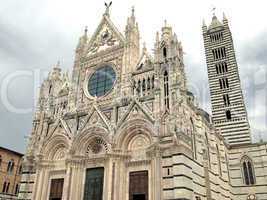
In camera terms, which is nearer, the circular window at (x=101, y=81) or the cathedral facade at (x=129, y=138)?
the cathedral facade at (x=129, y=138)

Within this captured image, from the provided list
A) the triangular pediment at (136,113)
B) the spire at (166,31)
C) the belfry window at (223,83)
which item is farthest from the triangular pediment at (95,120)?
the belfry window at (223,83)

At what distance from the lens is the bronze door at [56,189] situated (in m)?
18.0

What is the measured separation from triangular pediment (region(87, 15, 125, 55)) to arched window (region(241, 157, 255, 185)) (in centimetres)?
1695

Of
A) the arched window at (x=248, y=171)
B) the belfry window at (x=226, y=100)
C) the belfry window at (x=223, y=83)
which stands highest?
the belfry window at (x=223, y=83)

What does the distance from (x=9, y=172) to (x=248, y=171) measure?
26.0 meters

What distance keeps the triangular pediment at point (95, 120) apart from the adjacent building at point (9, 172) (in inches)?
631

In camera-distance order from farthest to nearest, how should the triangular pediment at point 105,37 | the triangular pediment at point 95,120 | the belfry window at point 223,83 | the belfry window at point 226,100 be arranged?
the belfry window at point 223,83, the belfry window at point 226,100, the triangular pediment at point 105,37, the triangular pediment at point 95,120

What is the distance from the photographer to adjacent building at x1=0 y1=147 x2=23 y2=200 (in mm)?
29109

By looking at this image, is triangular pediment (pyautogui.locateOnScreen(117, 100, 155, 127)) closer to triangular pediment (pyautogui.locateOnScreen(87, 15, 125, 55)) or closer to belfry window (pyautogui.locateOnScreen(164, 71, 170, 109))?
belfry window (pyautogui.locateOnScreen(164, 71, 170, 109))

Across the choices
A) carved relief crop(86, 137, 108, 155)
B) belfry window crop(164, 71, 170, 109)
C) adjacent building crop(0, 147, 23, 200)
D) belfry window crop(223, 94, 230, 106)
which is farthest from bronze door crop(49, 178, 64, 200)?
belfry window crop(223, 94, 230, 106)

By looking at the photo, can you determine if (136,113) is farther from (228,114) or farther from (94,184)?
(228,114)

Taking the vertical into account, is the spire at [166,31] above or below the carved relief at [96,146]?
above

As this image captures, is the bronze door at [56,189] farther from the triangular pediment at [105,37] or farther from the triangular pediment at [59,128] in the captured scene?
the triangular pediment at [105,37]

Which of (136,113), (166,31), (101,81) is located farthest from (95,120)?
(166,31)
